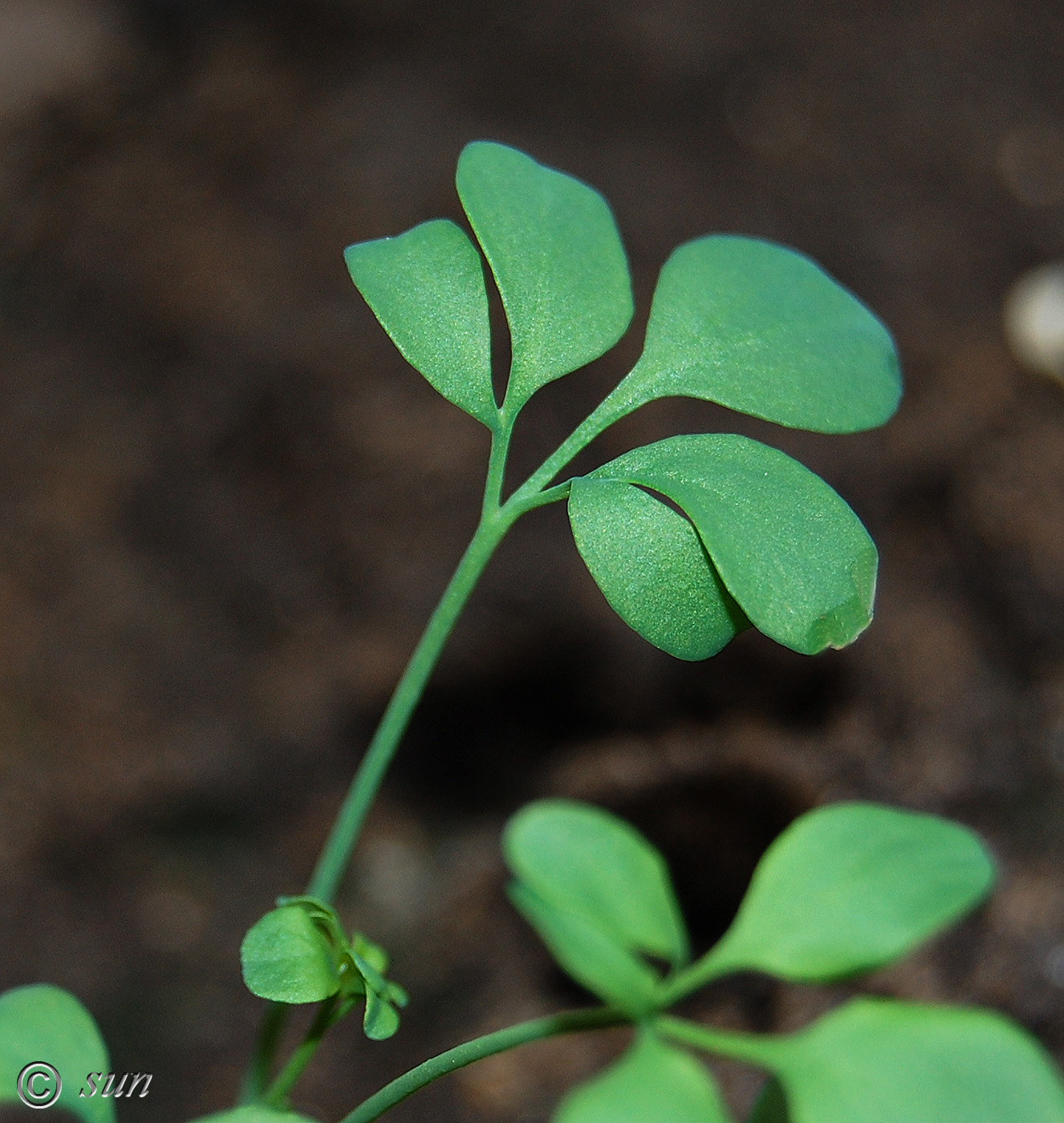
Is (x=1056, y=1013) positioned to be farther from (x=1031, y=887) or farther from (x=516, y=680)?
(x=516, y=680)

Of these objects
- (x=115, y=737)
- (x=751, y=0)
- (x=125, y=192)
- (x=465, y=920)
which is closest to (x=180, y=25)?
(x=125, y=192)

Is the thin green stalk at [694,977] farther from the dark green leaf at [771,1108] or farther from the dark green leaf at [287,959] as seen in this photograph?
the dark green leaf at [287,959]

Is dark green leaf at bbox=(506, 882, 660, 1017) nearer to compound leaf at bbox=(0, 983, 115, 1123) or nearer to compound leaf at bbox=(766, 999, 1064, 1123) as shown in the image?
compound leaf at bbox=(766, 999, 1064, 1123)

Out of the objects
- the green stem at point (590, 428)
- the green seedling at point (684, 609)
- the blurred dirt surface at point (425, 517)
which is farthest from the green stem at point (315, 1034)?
the blurred dirt surface at point (425, 517)

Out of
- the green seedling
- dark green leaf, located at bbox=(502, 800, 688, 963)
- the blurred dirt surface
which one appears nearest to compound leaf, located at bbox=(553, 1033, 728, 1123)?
the green seedling

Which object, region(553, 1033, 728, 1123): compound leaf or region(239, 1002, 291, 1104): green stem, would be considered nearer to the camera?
region(553, 1033, 728, 1123): compound leaf

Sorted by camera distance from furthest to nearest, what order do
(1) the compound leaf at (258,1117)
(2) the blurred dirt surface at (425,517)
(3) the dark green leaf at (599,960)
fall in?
(2) the blurred dirt surface at (425,517), (3) the dark green leaf at (599,960), (1) the compound leaf at (258,1117)
